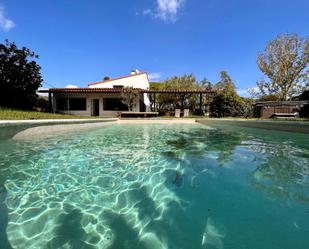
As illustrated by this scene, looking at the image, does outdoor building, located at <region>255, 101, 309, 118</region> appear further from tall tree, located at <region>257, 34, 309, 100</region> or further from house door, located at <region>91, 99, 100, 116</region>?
house door, located at <region>91, 99, 100, 116</region>

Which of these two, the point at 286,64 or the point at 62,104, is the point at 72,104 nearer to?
the point at 62,104

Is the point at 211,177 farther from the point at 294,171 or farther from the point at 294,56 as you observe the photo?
the point at 294,56

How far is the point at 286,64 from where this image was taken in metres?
22.1

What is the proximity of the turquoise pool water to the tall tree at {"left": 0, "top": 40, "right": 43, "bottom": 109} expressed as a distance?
50.6 feet

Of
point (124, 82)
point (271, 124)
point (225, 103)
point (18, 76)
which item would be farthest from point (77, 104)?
point (271, 124)

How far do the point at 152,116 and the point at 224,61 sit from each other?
629 inches

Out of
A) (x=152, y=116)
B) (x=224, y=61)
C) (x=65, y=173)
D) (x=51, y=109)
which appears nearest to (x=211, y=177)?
(x=65, y=173)

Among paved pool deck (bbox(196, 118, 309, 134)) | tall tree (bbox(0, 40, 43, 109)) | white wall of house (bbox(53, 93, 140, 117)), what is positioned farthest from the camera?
white wall of house (bbox(53, 93, 140, 117))

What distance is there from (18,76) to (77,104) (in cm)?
590

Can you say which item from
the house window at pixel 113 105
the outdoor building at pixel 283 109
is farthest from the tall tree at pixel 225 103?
the house window at pixel 113 105

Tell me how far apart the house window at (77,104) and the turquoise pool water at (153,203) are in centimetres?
1773

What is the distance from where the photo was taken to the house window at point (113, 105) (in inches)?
859

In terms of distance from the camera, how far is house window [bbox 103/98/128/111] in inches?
859

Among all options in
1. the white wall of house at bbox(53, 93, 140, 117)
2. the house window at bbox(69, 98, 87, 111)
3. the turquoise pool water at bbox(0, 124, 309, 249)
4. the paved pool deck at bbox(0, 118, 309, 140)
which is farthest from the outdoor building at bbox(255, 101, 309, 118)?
the house window at bbox(69, 98, 87, 111)
